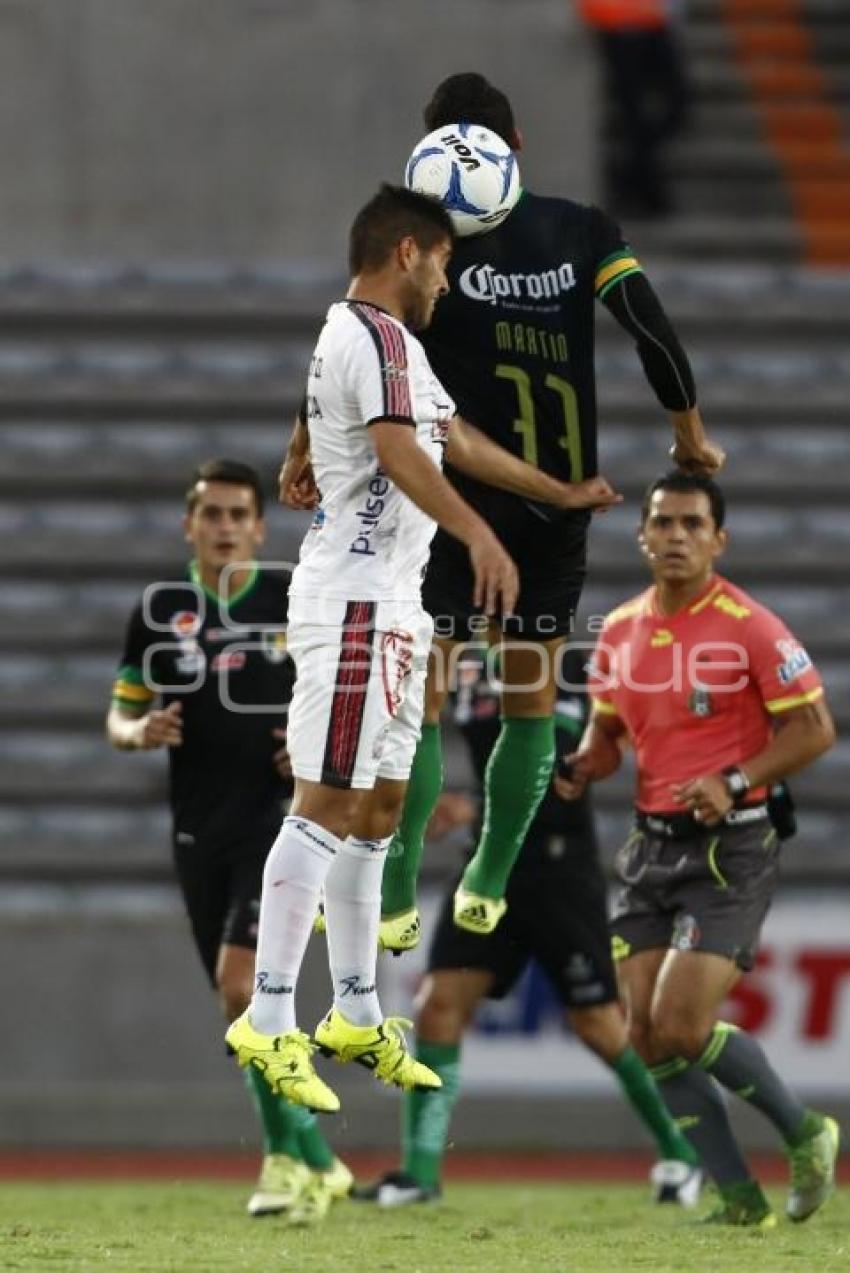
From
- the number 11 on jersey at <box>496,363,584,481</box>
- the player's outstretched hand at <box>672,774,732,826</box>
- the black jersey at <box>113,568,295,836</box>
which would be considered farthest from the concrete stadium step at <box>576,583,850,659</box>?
the number 11 on jersey at <box>496,363,584,481</box>

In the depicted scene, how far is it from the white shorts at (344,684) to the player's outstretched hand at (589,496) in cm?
67

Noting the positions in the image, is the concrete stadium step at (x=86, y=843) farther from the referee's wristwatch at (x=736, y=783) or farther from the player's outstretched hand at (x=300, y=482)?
the player's outstretched hand at (x=300, y=482)

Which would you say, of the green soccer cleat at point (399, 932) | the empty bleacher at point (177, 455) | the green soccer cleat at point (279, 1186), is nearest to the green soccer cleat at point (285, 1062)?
the green soccer cleat at point (399, 932)

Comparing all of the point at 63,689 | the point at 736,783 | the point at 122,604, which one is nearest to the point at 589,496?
the point at 736,783

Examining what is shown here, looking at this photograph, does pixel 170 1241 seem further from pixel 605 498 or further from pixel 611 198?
pixel 611 198

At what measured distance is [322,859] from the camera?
6.09m

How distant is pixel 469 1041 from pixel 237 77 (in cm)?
549

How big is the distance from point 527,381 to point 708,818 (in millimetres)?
1597

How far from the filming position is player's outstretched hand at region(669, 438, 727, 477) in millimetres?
6746

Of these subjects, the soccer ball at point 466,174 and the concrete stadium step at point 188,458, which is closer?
the soccer ball at point 466,174

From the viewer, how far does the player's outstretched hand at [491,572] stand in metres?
5.74

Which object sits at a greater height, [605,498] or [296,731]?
[605,498]

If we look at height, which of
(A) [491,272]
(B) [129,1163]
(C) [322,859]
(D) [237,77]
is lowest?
(B) [129,1163]

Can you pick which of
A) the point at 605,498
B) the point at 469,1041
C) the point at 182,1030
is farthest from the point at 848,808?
the point at 605,498
